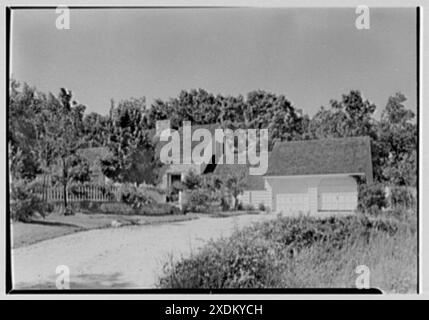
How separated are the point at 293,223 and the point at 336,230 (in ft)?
1.57

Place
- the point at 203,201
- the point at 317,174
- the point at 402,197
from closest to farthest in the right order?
the point at 402,197 < the point at 317,174 < the point at 203,201

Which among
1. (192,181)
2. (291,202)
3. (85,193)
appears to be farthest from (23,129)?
(291,202)

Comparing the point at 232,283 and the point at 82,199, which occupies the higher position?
the point at 82,199

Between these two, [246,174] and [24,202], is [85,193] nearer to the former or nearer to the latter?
[24,202]

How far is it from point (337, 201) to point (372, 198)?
0.37 metres

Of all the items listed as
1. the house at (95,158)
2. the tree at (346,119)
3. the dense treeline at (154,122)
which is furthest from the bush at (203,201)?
the tree at (346,119)

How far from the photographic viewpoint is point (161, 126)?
6.88m

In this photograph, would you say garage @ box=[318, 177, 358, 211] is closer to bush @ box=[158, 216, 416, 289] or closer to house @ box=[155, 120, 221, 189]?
bush @ box=[158, 216, 416, 289]

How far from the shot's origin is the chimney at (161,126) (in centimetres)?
686

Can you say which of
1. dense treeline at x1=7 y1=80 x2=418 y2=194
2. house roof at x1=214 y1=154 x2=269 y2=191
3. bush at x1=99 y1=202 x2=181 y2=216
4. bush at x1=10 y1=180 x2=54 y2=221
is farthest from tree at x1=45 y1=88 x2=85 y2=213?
house roof at x1=214 y1=154 x2=269 y2=191

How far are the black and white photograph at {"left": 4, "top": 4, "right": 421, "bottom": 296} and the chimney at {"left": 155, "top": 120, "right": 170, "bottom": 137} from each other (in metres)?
0.02
